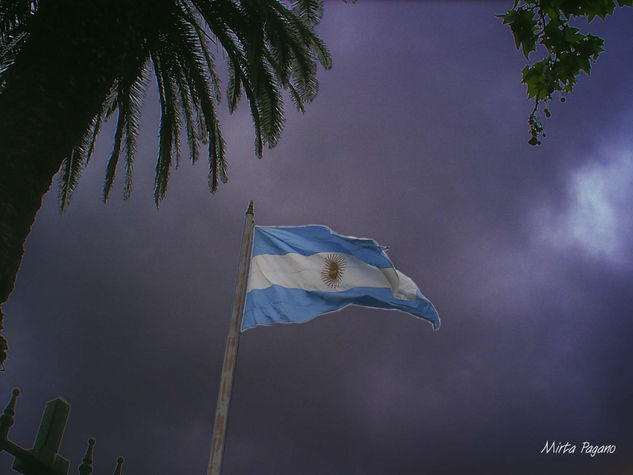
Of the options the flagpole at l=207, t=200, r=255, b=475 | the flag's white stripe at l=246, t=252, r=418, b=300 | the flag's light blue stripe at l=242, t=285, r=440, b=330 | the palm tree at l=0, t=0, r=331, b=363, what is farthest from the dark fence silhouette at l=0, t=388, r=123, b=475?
the flag's white stripe at l=246, t=252, r=418, b=300

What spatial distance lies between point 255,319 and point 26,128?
3980mm

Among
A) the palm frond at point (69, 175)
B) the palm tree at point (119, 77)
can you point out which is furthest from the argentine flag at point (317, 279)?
the palm frond at point (69, 175)

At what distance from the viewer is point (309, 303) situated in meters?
8.33

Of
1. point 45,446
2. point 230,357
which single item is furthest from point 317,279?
point 45,446

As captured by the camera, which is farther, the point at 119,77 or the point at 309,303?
the point at 309,303

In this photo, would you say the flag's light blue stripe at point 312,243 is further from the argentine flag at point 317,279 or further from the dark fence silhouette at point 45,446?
the dark fence silhouette at point 45,446

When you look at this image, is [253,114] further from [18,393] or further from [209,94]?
[18,393]

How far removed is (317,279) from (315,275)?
7cm

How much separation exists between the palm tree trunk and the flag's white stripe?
373cm

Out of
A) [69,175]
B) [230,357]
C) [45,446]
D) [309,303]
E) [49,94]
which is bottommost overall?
[45,446]

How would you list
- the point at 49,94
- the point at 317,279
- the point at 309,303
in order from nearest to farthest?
the point at 49,94
the point at 309,303
the point at 317,279

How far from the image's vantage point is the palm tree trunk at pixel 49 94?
4401mm

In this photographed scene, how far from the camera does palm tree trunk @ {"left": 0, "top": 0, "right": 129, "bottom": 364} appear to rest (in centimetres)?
440

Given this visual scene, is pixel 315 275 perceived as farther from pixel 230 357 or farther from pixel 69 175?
pixel 69 175
